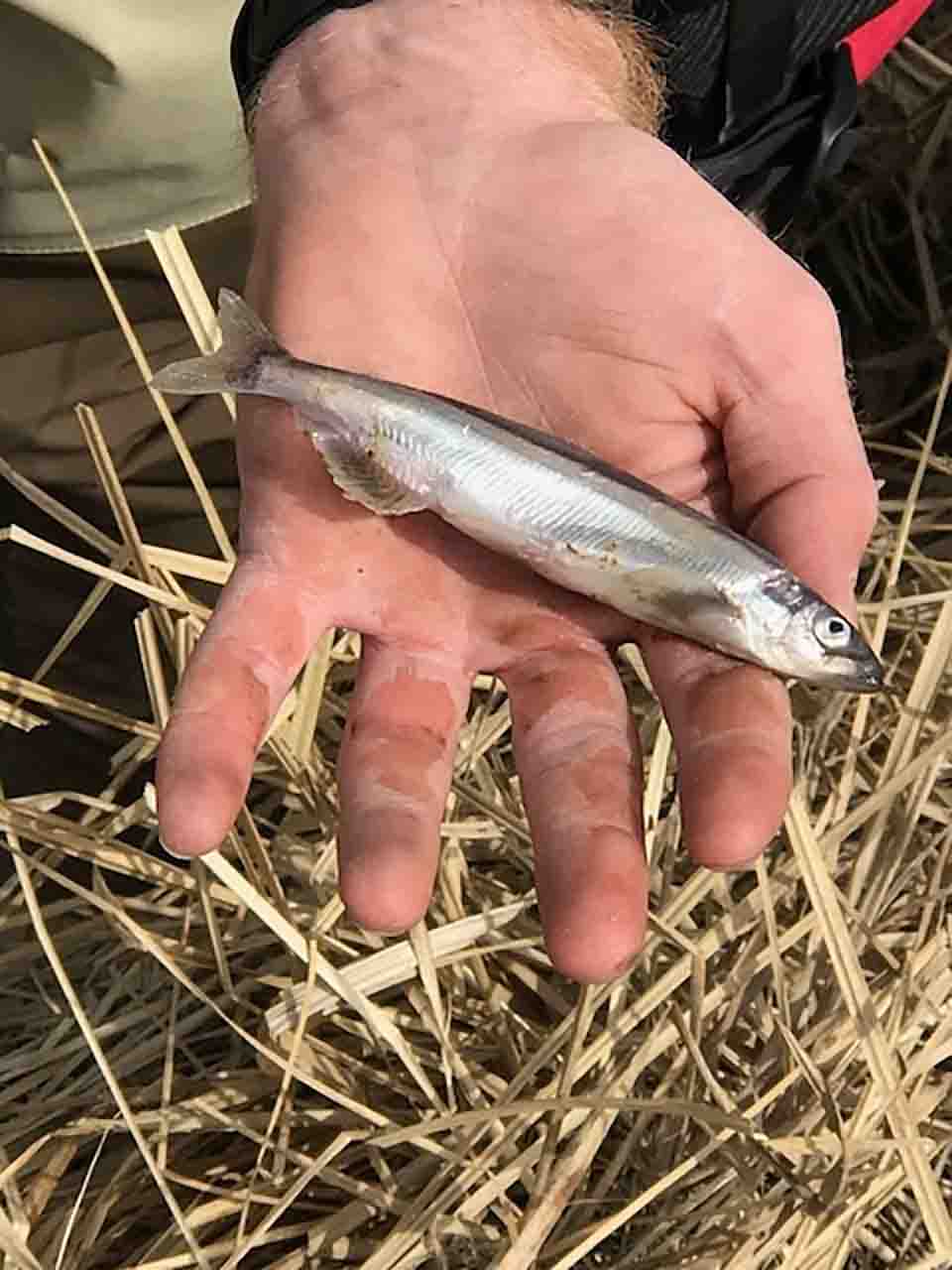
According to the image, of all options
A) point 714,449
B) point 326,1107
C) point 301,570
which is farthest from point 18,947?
point 714,449

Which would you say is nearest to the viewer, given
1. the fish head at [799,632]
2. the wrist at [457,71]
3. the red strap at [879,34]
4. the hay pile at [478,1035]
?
the fish head at [799,632]

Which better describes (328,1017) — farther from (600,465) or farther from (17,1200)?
(600,465)

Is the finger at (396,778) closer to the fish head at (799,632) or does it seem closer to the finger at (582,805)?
the finger at (582,805)

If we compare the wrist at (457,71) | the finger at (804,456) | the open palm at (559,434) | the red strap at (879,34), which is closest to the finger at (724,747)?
the open palm at (559,434)

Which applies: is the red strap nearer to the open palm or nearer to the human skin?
the human skin

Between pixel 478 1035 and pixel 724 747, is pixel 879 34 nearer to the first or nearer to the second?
pixel 724 747

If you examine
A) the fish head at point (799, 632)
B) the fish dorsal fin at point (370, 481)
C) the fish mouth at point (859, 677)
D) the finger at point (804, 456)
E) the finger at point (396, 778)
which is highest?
the finger at point (804, 456)

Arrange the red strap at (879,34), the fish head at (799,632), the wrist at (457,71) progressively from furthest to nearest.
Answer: the red strap at (879,34) < the wrist at (457,71) < the fish head at (799,632)
